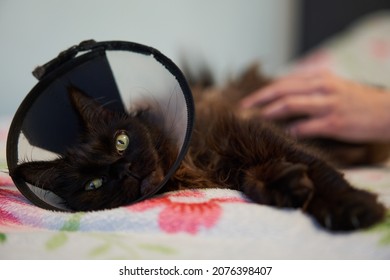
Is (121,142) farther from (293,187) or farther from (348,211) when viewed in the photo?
(348,211)

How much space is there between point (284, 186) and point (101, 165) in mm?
451

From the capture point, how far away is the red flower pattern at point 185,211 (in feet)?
2.80

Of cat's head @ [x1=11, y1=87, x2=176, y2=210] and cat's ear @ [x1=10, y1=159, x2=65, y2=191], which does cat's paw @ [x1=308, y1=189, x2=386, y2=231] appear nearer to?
cat's head @ [x1=11, y1=87, x2=176, y2=210]

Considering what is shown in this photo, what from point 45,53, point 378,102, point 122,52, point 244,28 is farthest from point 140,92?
point 244,28

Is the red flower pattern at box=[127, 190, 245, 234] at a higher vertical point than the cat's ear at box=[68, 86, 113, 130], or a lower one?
lower

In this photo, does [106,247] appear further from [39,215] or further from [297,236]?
[297,236]

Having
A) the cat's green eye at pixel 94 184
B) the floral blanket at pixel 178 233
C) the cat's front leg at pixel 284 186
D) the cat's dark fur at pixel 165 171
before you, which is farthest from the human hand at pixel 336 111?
the cat's green eye at pixel 94 184

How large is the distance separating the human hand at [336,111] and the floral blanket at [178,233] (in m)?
0.79

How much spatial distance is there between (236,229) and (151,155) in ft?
0.98

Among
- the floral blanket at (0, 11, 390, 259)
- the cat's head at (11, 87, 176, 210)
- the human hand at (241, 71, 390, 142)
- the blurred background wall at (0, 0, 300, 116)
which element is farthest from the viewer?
the human hand at (241, 71, 390, 142)

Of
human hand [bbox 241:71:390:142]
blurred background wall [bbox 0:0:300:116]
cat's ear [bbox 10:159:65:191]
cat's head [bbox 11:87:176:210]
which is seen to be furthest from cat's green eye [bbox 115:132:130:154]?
human hand [bbox 241:71:390:142]

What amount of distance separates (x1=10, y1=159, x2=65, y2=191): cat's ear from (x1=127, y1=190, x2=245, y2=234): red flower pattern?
22cm

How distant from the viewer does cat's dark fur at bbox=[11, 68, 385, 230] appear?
34.9 inches

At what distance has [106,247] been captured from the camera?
2.64ft
